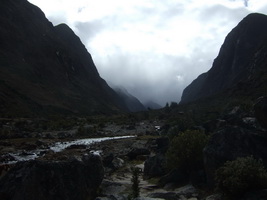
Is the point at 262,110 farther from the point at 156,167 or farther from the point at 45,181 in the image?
the point at 45,181

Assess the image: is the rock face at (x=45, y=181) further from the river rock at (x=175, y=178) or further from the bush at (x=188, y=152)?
the bush at (x=188, y=152)

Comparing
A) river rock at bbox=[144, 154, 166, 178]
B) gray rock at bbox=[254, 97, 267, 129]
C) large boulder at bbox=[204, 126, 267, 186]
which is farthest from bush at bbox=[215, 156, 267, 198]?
river rock at bbox=[144, 154, 166, 178]

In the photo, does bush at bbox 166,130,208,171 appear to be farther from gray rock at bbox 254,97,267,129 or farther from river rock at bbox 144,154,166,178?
gray rock at bbox 254,97,267,129

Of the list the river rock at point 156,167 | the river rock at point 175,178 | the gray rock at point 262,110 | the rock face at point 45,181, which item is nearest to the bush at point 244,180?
the gray rock at point 262,110

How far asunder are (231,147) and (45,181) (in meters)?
10.8

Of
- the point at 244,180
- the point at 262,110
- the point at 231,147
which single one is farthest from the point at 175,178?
the point at 244,180

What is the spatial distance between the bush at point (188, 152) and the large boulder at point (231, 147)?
12.0 ft

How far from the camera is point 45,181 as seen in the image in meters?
15.6

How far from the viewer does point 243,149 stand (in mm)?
21000

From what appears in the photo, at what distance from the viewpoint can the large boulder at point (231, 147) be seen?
68.5 feet

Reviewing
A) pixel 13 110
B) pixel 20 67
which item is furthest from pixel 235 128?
pixel 20 67

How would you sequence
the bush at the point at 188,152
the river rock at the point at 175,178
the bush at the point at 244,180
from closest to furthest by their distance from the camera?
the bush at the point at 244,180, the river rock at the point at 175,178, the bush at the point at 188,152

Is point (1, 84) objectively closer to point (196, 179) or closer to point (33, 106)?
point (33, 106)

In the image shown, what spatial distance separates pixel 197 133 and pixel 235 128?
5164mm
